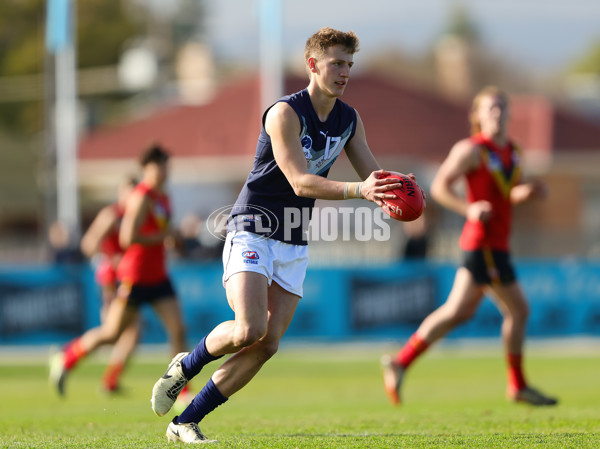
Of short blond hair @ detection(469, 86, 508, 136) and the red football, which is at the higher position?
short blond hair @ detection(469, 86, 508, 136)

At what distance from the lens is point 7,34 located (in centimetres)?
5497

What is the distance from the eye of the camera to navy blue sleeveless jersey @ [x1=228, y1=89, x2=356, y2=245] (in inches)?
268

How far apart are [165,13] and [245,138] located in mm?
39458

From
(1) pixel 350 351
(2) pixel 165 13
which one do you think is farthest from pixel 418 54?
(1) pixel 350 351

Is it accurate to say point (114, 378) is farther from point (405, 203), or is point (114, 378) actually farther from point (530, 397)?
point (405, 203)

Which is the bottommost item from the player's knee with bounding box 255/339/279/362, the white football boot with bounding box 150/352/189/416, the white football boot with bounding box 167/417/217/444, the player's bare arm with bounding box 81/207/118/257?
the white football boot with bounding box 167/417/217/444

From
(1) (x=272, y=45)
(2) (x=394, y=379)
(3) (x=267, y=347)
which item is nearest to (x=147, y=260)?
(2) (x=394, y=379)

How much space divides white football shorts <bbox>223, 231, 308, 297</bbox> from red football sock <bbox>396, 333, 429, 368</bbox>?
11.0 ft

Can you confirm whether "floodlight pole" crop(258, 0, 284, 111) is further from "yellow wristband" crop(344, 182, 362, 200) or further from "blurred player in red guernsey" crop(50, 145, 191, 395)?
"yellow wristband" crop(344, 182, 362, 200)

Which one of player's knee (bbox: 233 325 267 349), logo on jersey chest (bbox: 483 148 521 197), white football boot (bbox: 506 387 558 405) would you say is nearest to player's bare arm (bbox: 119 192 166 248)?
logo on jersey chest (bbox: 483 148 521 197)

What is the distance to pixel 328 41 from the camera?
6668mm

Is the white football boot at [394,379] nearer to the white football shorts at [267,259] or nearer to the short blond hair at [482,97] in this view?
the short blond hair at [482,97]

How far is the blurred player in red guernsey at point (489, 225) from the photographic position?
9.90m

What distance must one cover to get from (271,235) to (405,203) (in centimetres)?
102
